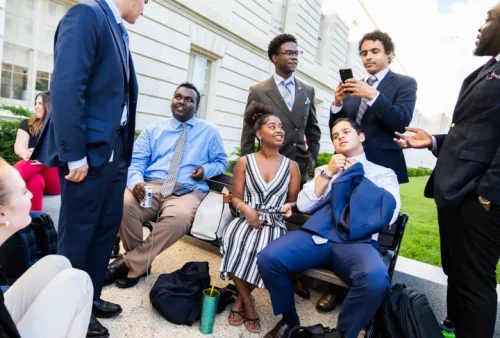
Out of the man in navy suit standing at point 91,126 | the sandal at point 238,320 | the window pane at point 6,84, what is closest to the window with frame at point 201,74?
the window pane at point 6,84

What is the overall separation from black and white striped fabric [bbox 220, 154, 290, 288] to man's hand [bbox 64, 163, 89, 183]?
51.3 inches

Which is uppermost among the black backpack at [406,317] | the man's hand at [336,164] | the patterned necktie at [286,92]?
the patterned necktie at [286,92]

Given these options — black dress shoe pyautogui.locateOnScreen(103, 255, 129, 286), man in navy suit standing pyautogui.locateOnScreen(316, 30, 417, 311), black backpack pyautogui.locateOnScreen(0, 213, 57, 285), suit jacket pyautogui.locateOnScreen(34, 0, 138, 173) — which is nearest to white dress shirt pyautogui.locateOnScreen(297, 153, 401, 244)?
man in navy suit standing pyautogui.locateOnScreen(316, 30, 417, 311)

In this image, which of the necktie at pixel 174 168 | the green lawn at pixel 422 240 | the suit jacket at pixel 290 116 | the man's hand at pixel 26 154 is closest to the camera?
the necktie at pixel 174 168

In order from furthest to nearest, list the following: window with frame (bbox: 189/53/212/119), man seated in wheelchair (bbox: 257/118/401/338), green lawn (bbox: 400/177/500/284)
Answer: window with frame (bbox: 189/53/212/119), green lawn (bbox: 400/177/500/284), man seated in wheelchair (bbox: 257/118/401/338)

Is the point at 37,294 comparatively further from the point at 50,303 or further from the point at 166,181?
the point at 166,181

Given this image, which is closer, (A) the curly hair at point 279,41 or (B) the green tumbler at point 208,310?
(B) the green tumbler at point 208,310

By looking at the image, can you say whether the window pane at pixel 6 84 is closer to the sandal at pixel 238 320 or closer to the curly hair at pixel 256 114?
the curly hair at pixel 256 114

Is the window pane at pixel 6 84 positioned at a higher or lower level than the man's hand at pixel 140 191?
higher

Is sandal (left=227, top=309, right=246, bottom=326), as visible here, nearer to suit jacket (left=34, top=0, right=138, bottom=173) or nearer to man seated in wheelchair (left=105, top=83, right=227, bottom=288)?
man seated in wheelchair (left=105, top=83, right=227, bottom=288)

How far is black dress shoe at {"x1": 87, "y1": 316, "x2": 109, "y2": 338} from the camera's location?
231 centimetres

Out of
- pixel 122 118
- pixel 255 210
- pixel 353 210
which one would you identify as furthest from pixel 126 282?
pixel 353 210

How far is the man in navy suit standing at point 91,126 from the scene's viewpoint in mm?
1947

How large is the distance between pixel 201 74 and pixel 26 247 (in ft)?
31.5
